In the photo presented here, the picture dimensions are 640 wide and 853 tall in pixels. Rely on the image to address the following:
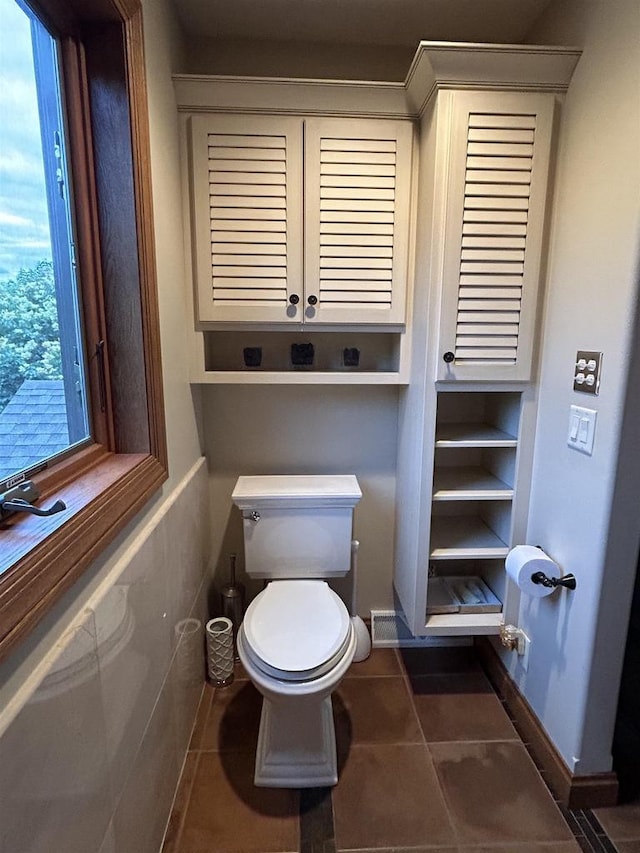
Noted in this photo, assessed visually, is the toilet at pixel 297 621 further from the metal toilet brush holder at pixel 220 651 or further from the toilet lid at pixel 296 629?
the metal toilet brush holder at pixel 220 651

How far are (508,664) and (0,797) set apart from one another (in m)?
1.73

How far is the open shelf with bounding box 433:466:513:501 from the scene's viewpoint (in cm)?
166

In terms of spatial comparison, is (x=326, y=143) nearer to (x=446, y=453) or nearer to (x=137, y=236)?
(x=137, y=236)

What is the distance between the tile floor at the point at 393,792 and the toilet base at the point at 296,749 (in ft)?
0.14

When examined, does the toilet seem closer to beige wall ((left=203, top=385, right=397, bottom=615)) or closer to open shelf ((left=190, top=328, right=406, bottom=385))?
beige wall ((left=203, top=385, right=397, bottom=615))

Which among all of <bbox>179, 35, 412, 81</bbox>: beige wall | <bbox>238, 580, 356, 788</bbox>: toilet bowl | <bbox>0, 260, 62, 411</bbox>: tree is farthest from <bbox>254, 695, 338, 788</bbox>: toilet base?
<bbox>179, 35, 412, 81</bbox>: beige wall

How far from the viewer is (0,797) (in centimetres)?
60

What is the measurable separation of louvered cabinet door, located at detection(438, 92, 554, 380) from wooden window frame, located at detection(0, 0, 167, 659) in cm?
91

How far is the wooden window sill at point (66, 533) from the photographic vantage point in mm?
659

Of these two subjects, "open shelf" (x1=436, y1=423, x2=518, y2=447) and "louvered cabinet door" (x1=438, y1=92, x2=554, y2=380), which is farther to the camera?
"open shelf" (x1=436, y1=423, x2=518, y2=447)

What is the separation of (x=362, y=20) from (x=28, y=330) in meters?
1.58

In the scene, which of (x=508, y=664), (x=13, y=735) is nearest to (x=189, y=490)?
(x=13, y=735)

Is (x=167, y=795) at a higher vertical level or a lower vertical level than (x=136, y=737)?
lower

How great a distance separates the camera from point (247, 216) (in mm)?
1618
